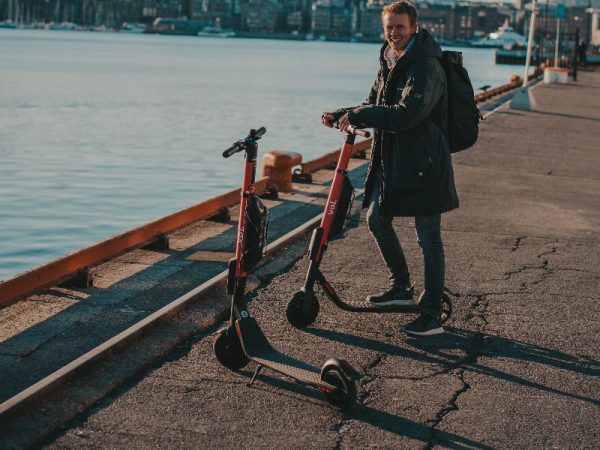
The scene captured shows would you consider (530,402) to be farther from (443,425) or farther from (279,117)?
(279,117)

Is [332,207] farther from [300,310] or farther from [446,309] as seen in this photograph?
[446,309]

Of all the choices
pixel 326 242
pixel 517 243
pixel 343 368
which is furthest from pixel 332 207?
pixel 517 243

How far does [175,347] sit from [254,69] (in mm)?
104227

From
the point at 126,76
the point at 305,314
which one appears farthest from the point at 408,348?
the point at 126,76

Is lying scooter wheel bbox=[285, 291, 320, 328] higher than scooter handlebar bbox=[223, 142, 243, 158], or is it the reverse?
scooter handlebar bbox=[223, 142, 243, 158]

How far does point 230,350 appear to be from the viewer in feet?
20.4

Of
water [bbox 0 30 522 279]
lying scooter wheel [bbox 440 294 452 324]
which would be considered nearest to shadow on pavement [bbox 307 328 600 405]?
lying scooter wheel [bbox 440 294 452 324]

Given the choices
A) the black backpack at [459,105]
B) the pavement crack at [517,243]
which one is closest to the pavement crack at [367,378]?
the black backpack at [459,105]

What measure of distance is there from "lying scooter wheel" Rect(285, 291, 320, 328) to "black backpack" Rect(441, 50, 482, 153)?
1.25 m

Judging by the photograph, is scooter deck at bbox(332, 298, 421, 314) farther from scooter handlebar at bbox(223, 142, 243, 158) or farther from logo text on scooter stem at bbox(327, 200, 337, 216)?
scooter handlebar at bbox(223, 142, 243, 158)

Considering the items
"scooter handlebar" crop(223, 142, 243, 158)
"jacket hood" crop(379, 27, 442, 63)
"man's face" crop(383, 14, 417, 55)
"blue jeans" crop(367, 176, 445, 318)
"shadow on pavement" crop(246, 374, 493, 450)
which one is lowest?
"shadow on pavement" crop(246, 374, 493, 450)

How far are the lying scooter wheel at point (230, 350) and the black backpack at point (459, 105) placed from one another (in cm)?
179

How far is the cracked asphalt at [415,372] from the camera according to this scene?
5.35 m

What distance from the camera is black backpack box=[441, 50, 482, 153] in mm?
6797
